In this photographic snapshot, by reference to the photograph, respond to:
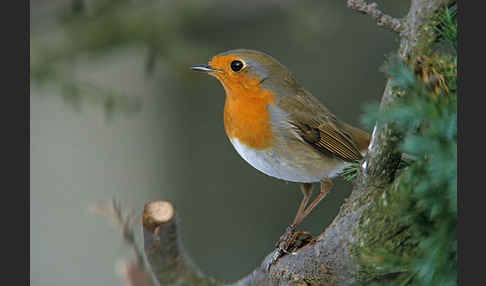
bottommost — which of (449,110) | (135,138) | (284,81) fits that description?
(135,138)

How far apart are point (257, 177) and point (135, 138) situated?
75.8 inches

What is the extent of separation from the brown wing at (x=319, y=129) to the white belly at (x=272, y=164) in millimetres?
142

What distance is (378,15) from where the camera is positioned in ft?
4.47

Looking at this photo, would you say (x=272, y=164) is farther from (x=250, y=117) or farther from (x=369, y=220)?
(x=369, y=220)

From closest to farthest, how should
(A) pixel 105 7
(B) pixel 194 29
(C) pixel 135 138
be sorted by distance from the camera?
1. (A) pixel 105 7
2. (B) pixel 194 29
3. (C) pixel 135 138

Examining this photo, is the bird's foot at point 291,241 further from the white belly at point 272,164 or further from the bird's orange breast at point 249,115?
the bird's orange breast at point 249,115

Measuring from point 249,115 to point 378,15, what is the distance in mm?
809

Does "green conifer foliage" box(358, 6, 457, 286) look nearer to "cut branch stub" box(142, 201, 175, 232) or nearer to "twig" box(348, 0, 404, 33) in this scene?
"twig" box(348, 0, 404, 33)

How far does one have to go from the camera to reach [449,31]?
1208 millimetres

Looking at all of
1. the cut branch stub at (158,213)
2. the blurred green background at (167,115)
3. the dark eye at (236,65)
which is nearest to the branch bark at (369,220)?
the cut branch stub at (158,213)

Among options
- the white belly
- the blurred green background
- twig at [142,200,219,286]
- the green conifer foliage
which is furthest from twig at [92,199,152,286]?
the blurred green background

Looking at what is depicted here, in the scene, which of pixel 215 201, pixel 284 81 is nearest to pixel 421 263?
pixel 284 81

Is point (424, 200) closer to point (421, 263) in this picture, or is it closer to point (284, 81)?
point (421, 263)

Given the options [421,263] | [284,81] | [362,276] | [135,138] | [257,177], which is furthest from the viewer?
[135,138]
